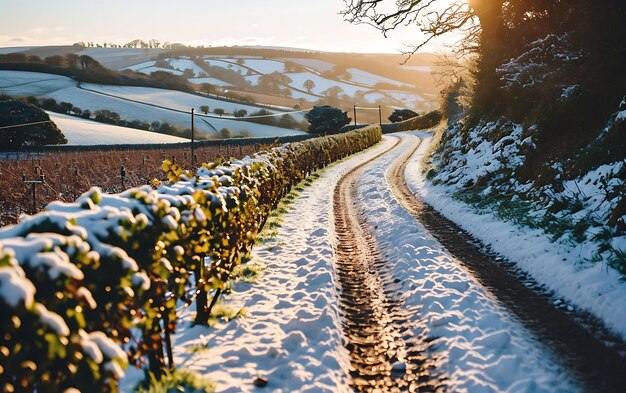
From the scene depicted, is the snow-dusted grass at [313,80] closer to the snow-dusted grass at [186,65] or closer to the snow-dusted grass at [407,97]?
the snow-dusted grass at [407,97]

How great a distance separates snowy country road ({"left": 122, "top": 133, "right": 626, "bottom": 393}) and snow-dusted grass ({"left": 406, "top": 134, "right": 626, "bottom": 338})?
316 millimetres

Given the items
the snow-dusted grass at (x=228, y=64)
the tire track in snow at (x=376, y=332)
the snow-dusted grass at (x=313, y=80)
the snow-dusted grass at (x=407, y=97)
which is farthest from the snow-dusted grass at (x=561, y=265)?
the snow-dusted grass at (x=228, y=64)

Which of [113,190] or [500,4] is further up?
[500,4]

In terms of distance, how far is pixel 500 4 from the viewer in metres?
17.7

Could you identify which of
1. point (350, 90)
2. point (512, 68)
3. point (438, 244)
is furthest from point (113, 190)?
point (350, 90)

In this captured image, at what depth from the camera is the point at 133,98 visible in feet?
310

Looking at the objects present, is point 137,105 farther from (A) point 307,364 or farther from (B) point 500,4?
(A) point 307,364

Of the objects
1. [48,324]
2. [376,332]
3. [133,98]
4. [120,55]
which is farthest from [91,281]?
[120,55]

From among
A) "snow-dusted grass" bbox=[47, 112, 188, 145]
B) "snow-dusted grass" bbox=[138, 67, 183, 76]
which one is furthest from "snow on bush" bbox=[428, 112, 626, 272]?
"snow-dusted grass" bbox=[138, 67, 183, 76]

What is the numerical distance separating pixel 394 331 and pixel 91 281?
4016mm

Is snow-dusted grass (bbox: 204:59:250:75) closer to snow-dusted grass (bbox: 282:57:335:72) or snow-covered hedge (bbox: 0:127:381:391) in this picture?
snow-dusted grass (bbox: 282:57:335:72)

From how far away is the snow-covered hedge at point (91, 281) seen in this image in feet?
8.07

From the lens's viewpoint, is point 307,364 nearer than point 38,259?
No

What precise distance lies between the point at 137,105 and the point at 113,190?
73872 mm
